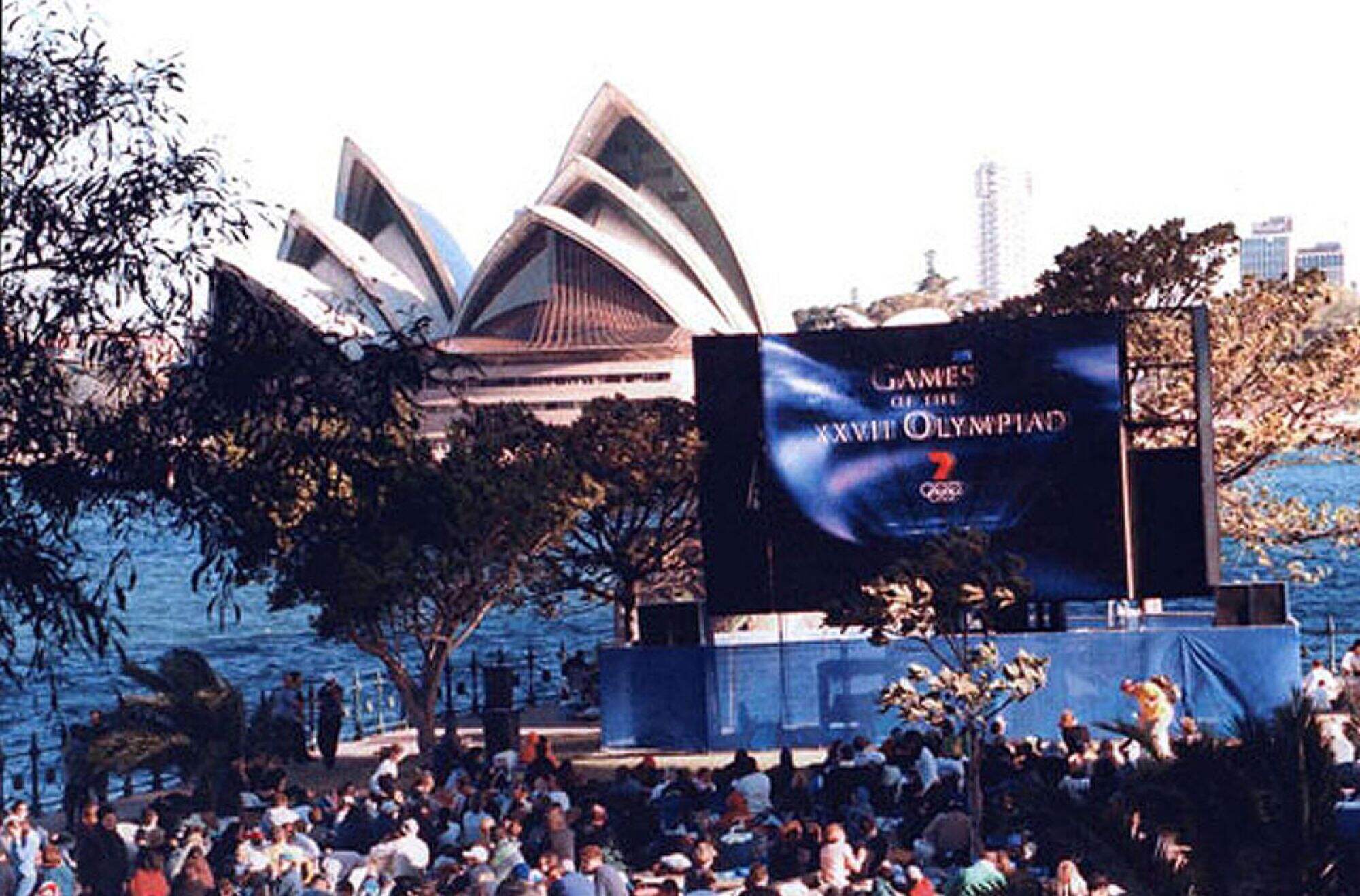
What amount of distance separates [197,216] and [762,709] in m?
14.7

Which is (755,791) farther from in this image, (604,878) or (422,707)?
(422,707)

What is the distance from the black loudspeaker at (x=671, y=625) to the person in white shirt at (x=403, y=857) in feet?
34.6

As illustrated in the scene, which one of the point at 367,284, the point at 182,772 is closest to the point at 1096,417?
the point at 182,772

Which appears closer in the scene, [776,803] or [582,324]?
[776,803]

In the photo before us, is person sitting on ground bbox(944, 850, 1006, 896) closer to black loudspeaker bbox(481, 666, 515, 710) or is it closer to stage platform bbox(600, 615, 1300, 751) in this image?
stage platform bbox(600, 615, 1300, 751)

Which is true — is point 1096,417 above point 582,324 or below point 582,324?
below

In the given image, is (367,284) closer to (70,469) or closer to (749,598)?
(749,598)

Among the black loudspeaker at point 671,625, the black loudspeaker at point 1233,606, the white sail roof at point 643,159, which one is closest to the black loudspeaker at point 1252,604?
the black loudspeaker at point 1233,606

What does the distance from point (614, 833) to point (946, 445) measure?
359 inches

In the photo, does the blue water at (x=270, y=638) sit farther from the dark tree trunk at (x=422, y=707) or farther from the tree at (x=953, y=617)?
the tree at (x=953, y=617)

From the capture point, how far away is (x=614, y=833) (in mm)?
16766

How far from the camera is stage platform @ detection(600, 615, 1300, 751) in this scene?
76.0ft

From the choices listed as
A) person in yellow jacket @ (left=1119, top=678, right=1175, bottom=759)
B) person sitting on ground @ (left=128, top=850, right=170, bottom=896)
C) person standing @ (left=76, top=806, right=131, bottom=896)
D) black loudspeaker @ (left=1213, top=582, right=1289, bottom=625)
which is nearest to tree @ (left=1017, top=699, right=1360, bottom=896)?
person sitting on ground @ (left=128, top=850, right=170, bottom=896)

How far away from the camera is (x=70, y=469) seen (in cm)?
1049
